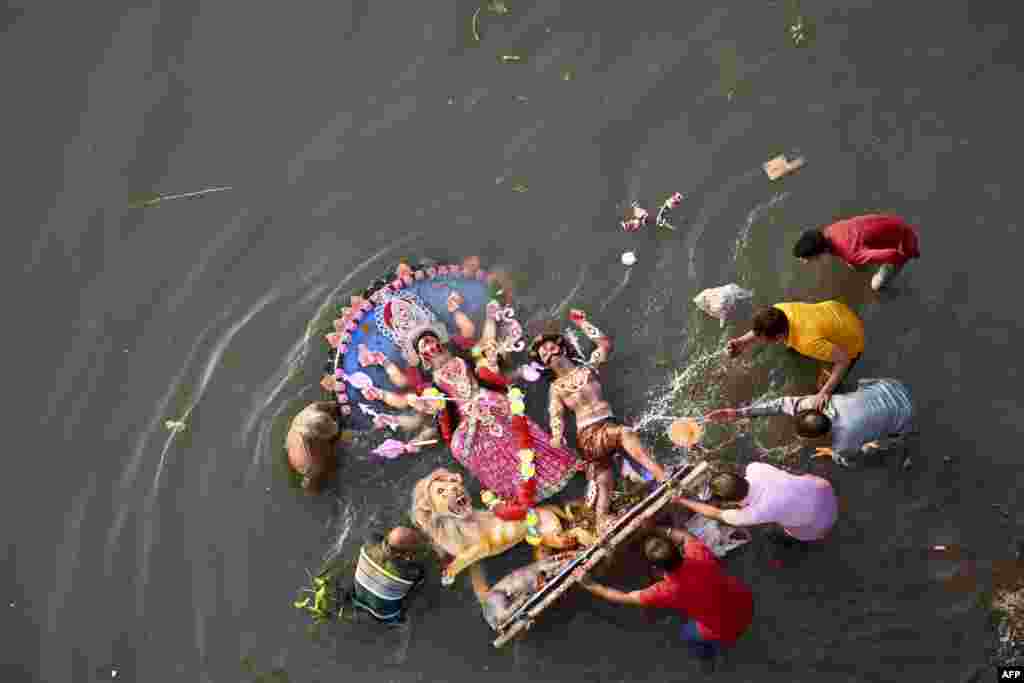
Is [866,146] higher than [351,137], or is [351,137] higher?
[351,137]

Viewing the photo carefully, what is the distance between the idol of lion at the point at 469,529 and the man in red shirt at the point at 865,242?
2.57 m

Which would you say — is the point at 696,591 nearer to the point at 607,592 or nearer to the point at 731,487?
the point at 731,487

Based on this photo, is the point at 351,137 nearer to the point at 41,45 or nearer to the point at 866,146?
the point at 41,45

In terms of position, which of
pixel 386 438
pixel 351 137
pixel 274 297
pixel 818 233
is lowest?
pixel 386 438

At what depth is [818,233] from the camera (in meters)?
5.86

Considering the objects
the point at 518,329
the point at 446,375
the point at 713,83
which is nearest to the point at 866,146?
the point at 713,83

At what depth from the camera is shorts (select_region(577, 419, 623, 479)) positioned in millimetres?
6180

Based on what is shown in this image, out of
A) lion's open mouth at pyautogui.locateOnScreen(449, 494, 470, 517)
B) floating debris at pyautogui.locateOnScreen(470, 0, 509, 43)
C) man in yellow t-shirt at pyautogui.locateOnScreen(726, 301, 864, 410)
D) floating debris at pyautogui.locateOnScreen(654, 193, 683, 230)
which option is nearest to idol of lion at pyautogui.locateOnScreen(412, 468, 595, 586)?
lion's open mouth at pyautogui.locateOnScreen(449, 494, 470, 517)

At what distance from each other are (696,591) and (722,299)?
95.0 inches

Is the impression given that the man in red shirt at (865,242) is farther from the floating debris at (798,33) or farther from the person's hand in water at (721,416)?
the floating debris at (798,33)

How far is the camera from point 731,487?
5.29 metres

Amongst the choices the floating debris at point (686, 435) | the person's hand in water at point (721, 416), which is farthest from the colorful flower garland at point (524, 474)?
the person's hand in water at point (721, 416)

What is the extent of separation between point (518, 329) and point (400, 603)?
2.27m

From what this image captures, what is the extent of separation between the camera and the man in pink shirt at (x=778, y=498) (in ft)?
17.6
